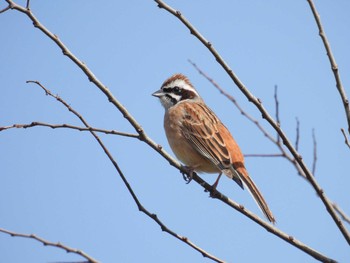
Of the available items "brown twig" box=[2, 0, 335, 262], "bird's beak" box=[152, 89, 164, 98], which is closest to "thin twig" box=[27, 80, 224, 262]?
"brown twig" box=[2, 0, 335, 262]

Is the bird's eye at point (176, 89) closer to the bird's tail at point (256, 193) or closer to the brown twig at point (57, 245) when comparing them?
the bird's tail at point (256, 193)

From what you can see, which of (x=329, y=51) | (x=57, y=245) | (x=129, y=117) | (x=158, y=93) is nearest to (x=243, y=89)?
(x=329, y=51)

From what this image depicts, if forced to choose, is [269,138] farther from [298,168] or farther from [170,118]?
[170,118]

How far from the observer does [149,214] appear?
3955mm

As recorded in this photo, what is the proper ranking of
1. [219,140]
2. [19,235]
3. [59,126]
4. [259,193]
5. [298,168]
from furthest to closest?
[219,140], [259,193], [59,126], [298,168], [19,235]

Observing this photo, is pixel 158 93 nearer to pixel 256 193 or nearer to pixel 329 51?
pixel 256 193

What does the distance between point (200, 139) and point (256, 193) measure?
4.07ft

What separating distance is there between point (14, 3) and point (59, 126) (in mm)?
1041

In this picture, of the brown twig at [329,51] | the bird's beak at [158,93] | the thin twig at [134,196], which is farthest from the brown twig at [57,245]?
the bird's beak at [158,93]

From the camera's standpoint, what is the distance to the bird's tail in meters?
5.20

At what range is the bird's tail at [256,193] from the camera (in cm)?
520

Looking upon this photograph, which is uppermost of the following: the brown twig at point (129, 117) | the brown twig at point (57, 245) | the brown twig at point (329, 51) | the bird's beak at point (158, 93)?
the bird's beak at point (158, 93)

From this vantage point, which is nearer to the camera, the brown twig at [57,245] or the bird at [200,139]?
the brown twig at [57,245]

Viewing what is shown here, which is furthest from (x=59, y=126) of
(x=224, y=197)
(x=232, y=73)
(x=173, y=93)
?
(x=173, y=93)
